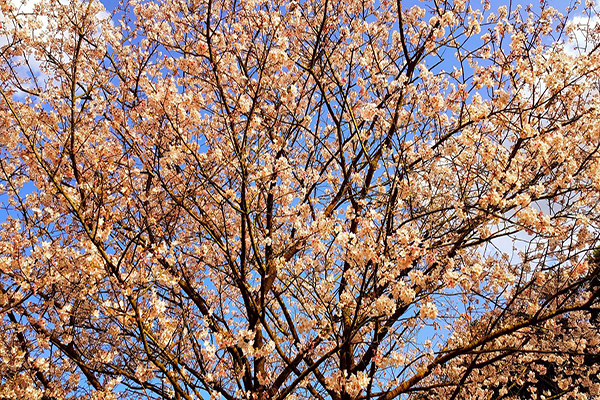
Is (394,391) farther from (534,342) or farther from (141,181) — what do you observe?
(141,181)

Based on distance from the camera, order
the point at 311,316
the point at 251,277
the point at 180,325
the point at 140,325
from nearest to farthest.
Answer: the point at 140,325 < the point at 311,316 < the point at 180,325 < the point at 251,277

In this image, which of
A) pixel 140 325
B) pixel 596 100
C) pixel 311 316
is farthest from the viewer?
pixel 311 316

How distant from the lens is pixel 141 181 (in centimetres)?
831

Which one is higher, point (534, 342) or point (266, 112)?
point (266, 112)

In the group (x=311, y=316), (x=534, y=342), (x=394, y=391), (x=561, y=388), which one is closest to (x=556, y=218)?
(x=534, y=342)

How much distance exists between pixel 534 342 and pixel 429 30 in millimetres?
5604

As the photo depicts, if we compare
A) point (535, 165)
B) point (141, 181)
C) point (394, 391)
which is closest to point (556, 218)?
point (535, 165)

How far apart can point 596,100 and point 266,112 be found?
4.95 meters

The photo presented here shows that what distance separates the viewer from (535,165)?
250 inches

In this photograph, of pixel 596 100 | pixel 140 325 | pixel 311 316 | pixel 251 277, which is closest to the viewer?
pixel 140 325

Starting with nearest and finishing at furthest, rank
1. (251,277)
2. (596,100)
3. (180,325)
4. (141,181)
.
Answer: (596,100)
(180,325)
(251,277)
(141,181)

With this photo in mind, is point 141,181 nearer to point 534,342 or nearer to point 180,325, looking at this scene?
point 180,325

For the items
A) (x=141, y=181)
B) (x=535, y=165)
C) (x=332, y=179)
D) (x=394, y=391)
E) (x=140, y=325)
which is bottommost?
(x=394, y=391)

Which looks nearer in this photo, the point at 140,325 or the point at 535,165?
the point at 140,325
